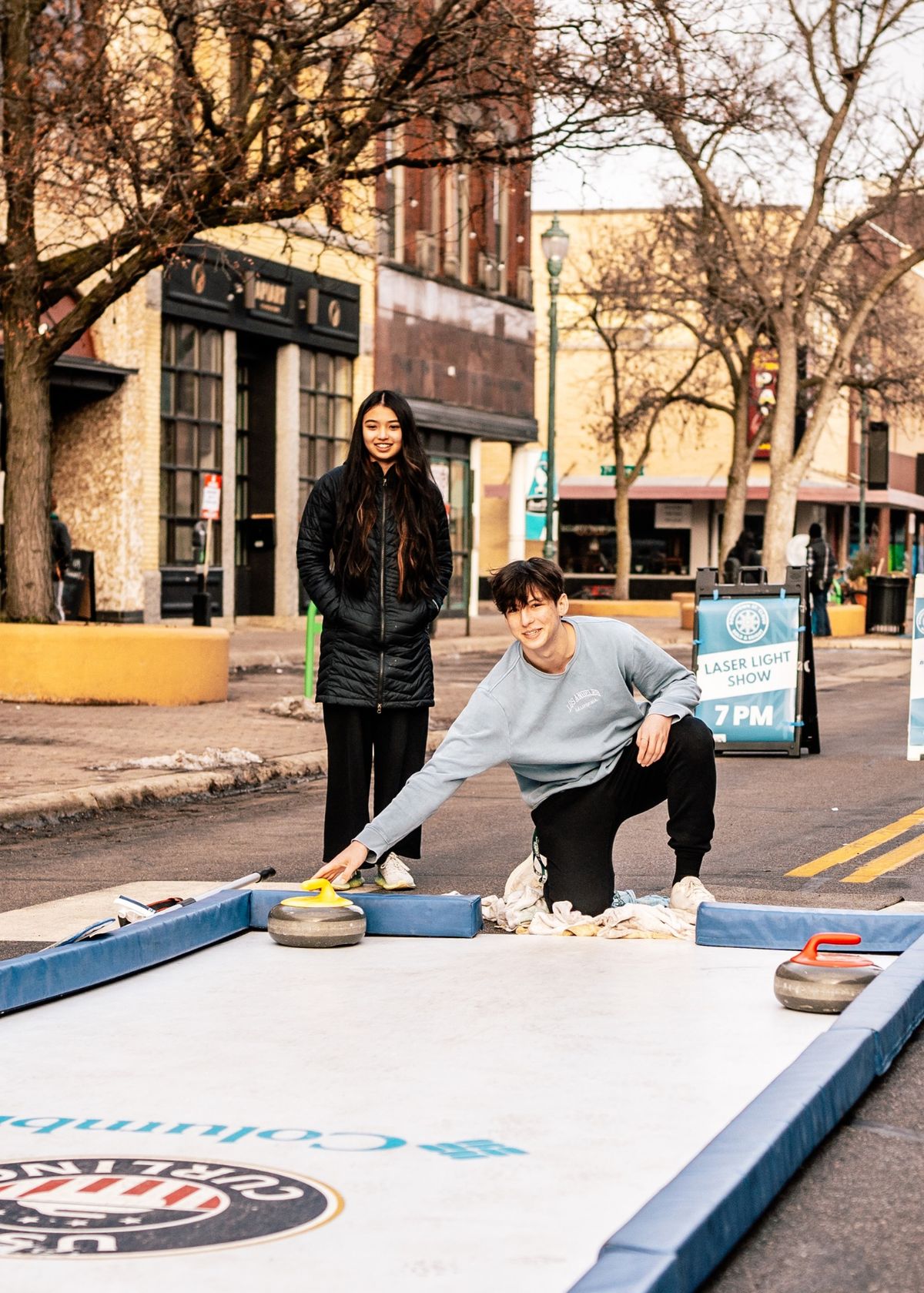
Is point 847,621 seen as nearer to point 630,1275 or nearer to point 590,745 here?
point 590,745

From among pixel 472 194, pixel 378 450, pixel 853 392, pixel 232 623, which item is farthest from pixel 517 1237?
pixel 853 392

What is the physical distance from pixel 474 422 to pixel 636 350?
568 inches

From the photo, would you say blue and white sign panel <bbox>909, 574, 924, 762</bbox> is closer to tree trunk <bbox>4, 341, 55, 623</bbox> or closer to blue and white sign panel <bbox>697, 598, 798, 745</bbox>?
blue and white sign panel <bbox>697, 598, 798, 745</bbox>

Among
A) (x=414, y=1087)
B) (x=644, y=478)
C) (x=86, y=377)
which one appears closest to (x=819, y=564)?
(x=86, y=377)

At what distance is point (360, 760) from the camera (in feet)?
26.3

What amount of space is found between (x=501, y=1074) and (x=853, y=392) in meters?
56.0

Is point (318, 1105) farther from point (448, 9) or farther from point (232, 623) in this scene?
point (232, 623)

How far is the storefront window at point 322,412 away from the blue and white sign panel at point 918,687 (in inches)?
718

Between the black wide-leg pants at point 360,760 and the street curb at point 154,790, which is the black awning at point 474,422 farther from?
the black wide-leg pants at point 360,760

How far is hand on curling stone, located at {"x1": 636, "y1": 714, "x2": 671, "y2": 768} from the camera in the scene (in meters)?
6.55

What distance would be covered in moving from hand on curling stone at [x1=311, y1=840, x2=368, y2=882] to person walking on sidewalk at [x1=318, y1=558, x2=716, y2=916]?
0.19 metres

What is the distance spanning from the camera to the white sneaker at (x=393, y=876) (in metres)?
7.75

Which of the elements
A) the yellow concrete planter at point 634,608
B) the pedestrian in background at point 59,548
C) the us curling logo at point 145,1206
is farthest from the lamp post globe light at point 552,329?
the us curling logo at point 145,1206

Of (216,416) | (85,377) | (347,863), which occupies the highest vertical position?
(85,377)
